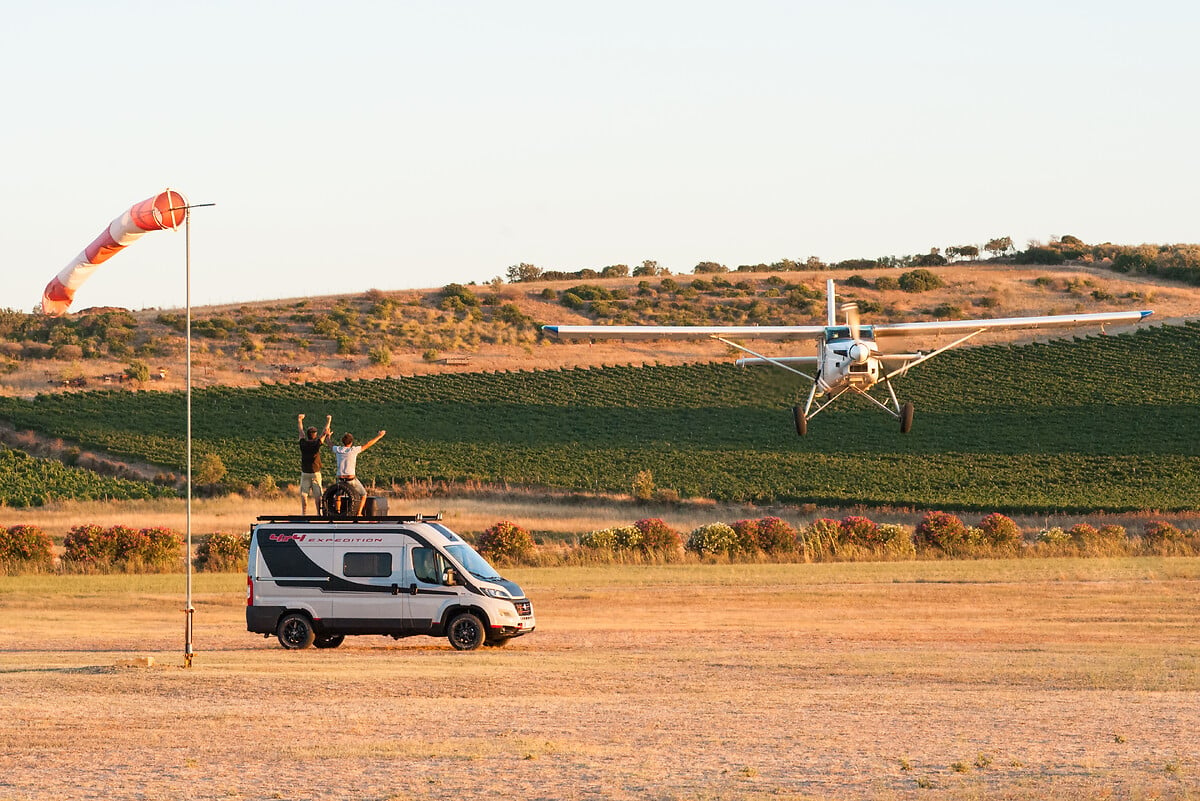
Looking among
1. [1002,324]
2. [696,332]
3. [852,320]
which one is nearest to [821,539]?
[696,332]

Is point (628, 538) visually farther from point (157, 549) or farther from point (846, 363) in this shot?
→ point (157, 549)

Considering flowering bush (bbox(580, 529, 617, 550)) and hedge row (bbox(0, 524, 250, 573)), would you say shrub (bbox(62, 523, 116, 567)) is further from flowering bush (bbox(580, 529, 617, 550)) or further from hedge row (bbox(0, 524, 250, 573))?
flowering bush (bbox(580, 529, 617, 550))

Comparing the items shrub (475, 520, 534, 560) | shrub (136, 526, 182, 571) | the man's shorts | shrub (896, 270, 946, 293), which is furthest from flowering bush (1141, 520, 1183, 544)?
shrub (896, 270, 946, 293)

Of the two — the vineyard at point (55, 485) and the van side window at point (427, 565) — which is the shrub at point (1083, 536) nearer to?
the van side window at point (427, 565)

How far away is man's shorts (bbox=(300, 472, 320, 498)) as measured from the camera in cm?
2734

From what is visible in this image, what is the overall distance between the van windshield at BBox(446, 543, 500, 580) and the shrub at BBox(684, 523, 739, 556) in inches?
803

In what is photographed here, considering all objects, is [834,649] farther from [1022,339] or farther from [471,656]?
[1022,339]

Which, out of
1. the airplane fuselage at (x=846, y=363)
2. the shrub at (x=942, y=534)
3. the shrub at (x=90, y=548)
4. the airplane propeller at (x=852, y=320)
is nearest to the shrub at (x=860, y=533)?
the shrub at (x=942, y=534)

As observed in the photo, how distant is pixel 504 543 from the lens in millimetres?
45062

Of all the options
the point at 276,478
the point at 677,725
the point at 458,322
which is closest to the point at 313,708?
the point at 677,725

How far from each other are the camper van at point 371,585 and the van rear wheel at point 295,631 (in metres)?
0.02

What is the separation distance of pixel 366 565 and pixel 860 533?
82.2ft

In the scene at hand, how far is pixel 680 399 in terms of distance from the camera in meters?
91.3

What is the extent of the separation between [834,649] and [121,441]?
200 ft
